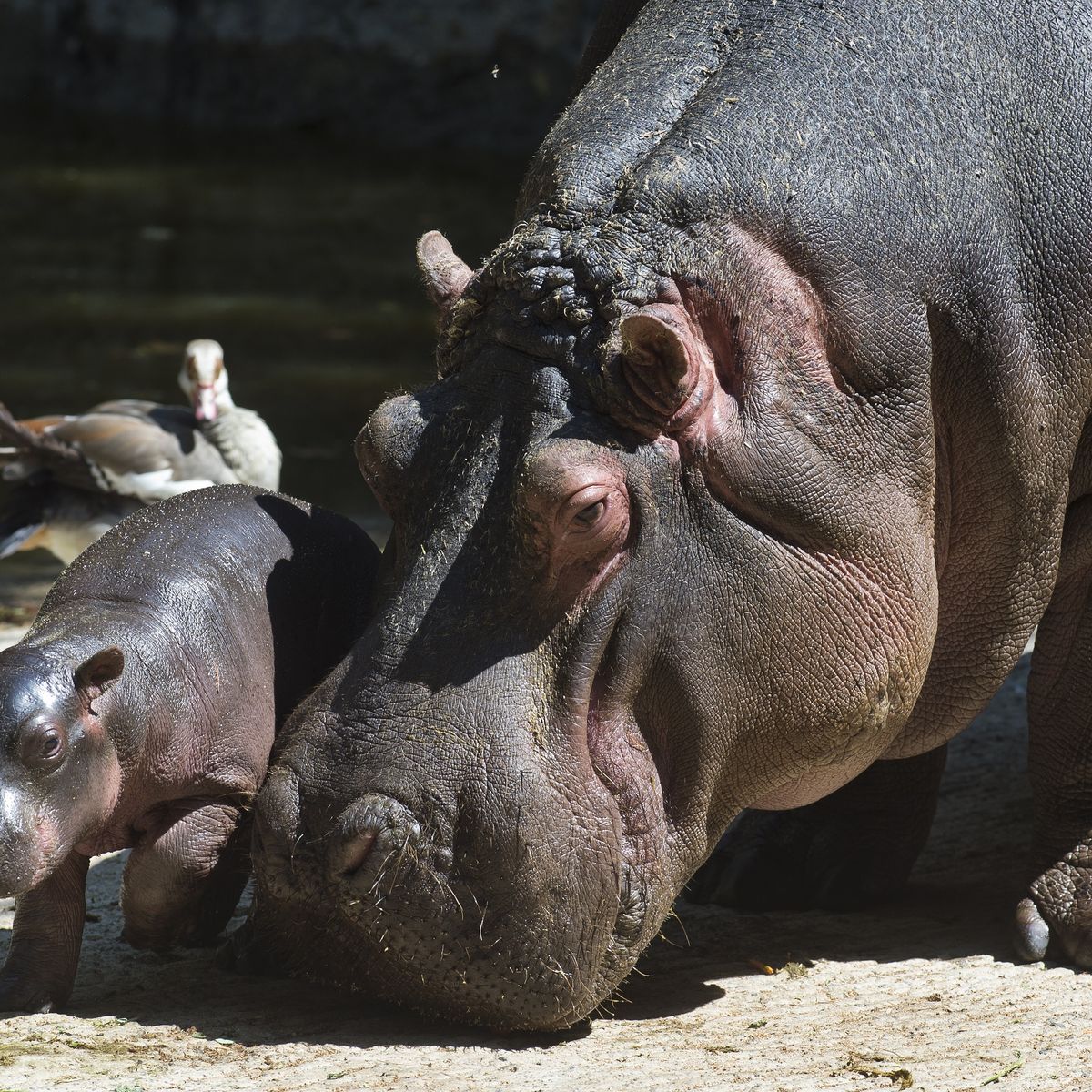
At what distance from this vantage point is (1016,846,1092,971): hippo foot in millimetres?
3949

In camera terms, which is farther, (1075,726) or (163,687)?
(1075,726)

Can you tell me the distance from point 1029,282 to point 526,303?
1.03 m

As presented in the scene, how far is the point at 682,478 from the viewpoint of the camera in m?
3.23

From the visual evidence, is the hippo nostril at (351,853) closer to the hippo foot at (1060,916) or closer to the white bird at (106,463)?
the hippo foot at (1060,916)

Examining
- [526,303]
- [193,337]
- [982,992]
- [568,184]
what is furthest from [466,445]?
[193,337]

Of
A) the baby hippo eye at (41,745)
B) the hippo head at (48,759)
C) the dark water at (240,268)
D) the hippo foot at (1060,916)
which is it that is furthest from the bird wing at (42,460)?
the hippo foot at (1060,916)

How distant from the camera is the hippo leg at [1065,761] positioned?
3.98 meters

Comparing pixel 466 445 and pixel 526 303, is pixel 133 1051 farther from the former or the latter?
pixel 526 303

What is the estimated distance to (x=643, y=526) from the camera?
3191 millimetres

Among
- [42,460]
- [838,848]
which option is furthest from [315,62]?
[838,848]

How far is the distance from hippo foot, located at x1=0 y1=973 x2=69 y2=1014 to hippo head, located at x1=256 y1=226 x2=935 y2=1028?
559mm

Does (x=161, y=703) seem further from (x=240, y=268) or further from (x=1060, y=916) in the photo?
(x=240, y=268)

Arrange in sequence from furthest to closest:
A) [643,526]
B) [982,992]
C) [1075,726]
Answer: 1. [1075,726]
2. [982,992]
3. [643,526]

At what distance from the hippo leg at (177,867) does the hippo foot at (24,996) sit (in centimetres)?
22
